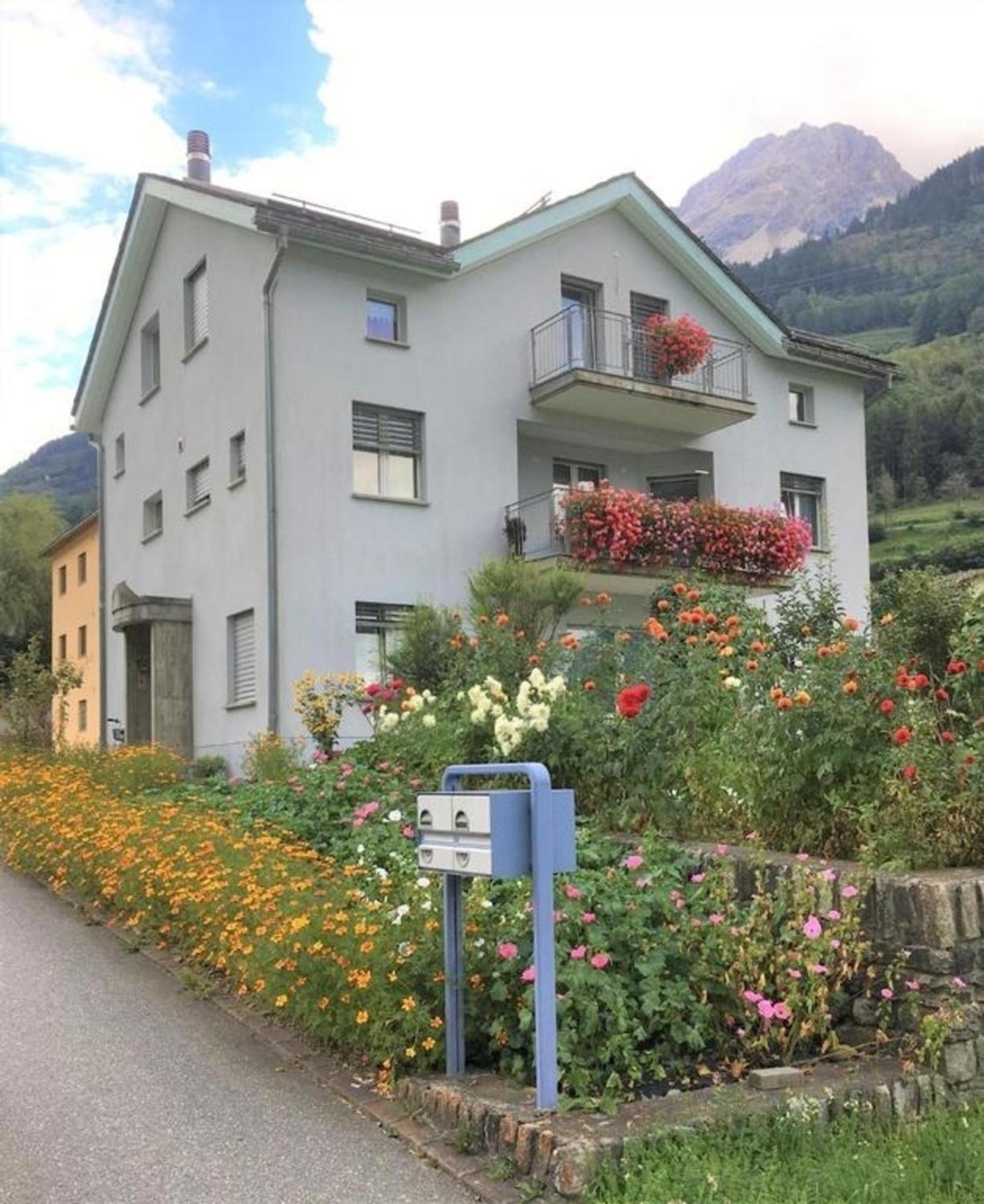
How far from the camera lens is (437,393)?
57.7ft

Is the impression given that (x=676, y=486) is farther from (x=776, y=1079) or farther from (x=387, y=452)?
(x=776, y=1079)

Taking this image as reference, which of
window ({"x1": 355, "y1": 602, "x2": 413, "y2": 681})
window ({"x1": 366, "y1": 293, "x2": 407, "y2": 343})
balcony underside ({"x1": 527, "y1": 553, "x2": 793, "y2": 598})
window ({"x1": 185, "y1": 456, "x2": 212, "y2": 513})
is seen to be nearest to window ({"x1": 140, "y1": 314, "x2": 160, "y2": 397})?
window ({"x1": 185, "y1": 456, "x2": 212, "y2": 513})

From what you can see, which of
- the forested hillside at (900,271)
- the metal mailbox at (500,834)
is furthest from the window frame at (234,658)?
the forested hillside at (900,271)

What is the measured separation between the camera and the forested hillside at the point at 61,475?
5634 cm

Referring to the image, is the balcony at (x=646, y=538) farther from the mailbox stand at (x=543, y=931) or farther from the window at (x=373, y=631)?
the mailbox stand at (x=543, y=931)

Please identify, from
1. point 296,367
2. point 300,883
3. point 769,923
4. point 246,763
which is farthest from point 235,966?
point 296,367

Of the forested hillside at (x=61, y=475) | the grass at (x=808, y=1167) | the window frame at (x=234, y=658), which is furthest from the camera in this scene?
the forested hillside at (x=61, y=475)

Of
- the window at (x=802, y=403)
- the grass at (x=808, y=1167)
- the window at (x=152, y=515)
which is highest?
the window at (x=802, y=403)

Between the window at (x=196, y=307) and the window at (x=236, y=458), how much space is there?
96.3 inches

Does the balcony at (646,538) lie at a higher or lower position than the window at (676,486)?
lower

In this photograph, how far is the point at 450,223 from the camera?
23.4 metres

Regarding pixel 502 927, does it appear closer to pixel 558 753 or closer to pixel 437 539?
pixel 558 753

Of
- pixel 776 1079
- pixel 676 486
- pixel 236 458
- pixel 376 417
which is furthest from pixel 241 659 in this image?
pixel 776 1079

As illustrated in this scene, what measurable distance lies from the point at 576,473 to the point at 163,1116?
16857mm
